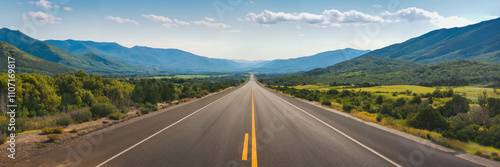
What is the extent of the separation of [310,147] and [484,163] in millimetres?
4867

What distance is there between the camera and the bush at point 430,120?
10.9 metres

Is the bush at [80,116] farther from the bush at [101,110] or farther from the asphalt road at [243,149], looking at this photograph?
the asphalt road at [243,149]

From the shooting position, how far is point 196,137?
8594 mm

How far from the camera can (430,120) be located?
446 inches

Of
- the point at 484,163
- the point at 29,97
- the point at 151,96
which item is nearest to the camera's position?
the point at 484,163

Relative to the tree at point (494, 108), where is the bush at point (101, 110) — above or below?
below

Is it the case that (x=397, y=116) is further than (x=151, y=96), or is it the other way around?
(x=151, y=96)

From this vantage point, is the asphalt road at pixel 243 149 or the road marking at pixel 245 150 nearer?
the asphalt road at pixel 243 149

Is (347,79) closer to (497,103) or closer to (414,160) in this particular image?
(497,103)

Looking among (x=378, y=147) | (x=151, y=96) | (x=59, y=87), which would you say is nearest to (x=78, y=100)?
(x=59, y=87)

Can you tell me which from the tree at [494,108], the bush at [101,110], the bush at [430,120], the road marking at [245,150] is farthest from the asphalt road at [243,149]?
the tree at [494,108]

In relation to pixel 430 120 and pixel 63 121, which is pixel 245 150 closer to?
pixel 63 121

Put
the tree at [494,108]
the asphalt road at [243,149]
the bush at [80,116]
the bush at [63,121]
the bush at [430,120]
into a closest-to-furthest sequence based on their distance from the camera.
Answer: the asphalt road at [243,149]
the bush at [63,121]
the bush at [430,120]
the bush at [80,116]
the tree at [494,108]

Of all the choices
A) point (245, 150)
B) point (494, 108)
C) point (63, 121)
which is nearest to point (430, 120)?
point (494, 108)
